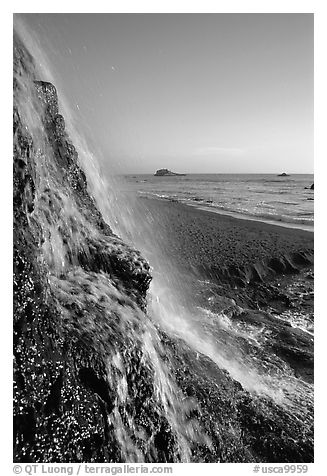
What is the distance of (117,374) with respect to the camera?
89.1 inches

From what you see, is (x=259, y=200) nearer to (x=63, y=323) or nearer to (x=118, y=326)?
(x=118, y=326)

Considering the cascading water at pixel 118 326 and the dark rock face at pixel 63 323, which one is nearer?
the dark rock face at pixel 63 323

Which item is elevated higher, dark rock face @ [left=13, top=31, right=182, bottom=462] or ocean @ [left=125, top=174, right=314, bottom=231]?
ocean @ [left=125, top=174, right=314, bottom=231]

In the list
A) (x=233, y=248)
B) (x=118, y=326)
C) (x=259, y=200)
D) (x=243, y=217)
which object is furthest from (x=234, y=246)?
(x=118, y=326)

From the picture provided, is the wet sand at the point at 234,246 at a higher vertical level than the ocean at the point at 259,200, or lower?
lower

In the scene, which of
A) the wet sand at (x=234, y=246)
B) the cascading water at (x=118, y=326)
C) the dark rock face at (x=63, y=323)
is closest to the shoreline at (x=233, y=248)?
the wet sand at (x=234, y=246)

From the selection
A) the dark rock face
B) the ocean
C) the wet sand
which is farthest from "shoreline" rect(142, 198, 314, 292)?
the dark rock face

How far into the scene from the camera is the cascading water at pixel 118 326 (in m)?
2.33

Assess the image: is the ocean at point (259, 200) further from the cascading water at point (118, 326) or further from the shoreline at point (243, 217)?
the cascading water at point (118, 326)

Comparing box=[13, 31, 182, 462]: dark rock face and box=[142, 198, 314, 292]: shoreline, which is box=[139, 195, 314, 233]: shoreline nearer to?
box=[142, 198, 314, 292]: shoreline

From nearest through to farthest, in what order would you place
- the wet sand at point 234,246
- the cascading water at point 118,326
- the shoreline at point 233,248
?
the cascading water at point 118,326, the shoreline at point 233,248, the wet sand at point 234,246

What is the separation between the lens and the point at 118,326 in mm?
2443

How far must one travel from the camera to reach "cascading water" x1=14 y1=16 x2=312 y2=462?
233 centimetres
